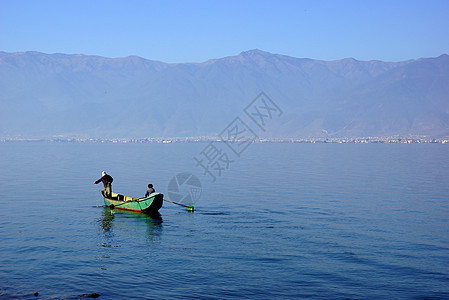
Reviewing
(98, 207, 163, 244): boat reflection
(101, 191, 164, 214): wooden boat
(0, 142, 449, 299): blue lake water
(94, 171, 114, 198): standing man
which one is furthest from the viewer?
(94, 171, 114, 198): standing man

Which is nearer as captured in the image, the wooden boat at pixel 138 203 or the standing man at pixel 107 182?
the wooden boat at pixel 138 203

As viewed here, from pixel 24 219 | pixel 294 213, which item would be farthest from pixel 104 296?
pixel 294 213

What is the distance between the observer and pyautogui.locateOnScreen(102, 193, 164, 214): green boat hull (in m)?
40.8

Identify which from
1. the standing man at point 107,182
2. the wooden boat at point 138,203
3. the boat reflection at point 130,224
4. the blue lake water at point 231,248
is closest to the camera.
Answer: the blue lake water at point 231,248

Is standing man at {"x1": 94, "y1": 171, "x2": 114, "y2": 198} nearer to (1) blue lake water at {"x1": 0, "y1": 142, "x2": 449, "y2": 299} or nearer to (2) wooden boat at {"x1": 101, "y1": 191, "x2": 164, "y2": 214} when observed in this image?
(2) wooden boat at {"x1": 101, "y1": 191, "x2": 164, "y2": 214}

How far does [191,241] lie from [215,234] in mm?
2575

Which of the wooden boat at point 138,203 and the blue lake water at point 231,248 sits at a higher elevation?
the wooden boat at point 138,203

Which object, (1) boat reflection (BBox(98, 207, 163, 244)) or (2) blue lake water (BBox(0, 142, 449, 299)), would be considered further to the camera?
(1) boat reflection (BBox(98, 207, 163, 244))

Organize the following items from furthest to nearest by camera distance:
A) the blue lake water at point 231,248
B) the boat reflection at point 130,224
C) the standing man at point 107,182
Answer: the standing man at point 107,182 < the boat reflection at point 130,224 < the blue lake water at point 231,248

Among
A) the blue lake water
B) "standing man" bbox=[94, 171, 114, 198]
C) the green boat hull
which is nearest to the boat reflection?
the blue lake water

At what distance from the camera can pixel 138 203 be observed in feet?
138

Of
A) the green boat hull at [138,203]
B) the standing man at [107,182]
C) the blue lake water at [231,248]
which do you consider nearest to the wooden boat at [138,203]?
the green boat hull at [138,203]

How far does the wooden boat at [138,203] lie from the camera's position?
134 ft

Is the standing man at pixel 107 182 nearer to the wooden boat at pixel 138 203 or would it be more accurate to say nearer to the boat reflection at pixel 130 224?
the wooden boat at pixel 138 203
